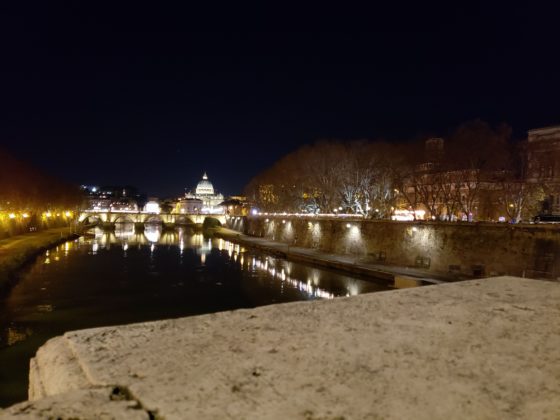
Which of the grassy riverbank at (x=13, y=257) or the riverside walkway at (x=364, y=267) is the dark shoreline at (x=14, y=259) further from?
the riverside walkway at (x=364, y=267)

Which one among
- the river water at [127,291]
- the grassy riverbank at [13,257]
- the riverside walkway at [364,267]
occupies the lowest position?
the river water at [127,291]

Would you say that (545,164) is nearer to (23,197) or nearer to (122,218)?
(23,197)

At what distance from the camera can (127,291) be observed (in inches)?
931

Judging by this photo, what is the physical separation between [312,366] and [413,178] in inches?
1494

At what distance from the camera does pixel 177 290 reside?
2428cm

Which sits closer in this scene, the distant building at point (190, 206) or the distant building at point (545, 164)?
the distant building at point (545, 164)

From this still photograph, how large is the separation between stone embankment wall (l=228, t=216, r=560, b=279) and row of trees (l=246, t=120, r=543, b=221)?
5014 mm

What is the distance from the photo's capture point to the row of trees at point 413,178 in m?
33.3

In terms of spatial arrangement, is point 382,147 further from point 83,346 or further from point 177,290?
point 83,346

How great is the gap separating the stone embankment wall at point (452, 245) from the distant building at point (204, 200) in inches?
4362

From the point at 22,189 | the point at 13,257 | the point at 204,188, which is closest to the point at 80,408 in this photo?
the point at 13,257

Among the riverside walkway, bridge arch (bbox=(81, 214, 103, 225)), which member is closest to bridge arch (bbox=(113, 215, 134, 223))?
bridge arch (bbox=(81, 214, 103, 225))

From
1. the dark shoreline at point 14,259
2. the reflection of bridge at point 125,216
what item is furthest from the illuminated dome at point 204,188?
the dark shoreline at point 14,259

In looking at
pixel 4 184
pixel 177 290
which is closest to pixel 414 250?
pixel 177 290
